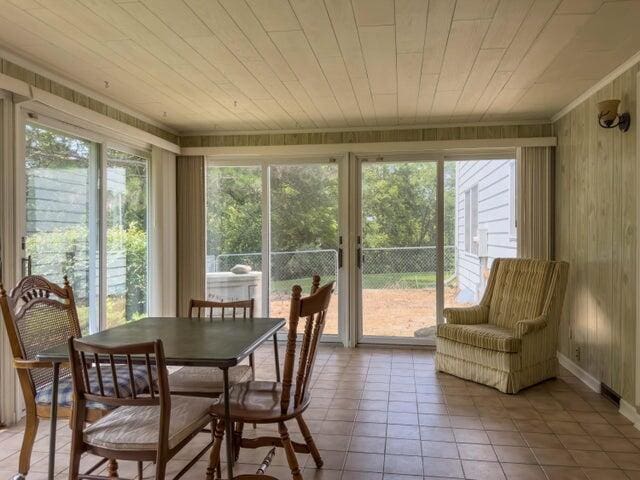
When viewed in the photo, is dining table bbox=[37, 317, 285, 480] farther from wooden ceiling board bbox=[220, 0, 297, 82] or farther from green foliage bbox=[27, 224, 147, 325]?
wooden ceiling board bbox=[220, 0, 297, 82]

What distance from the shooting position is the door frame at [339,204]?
16.6ft

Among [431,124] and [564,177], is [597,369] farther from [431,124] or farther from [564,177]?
[431,124]

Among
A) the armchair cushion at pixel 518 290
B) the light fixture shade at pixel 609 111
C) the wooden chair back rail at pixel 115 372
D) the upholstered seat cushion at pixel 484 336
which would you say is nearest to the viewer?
the wooden chair back rail at pixel 115 372

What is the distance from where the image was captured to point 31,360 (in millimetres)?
2223

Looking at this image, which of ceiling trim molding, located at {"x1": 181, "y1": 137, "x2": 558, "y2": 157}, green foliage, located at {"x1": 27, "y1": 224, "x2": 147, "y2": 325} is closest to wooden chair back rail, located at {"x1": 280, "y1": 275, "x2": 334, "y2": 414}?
green foliage, located at {"x1": 27, "y1": 224, "x2": 147, "y2": 325}

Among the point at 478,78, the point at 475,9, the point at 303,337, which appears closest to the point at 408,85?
the point at 478,78

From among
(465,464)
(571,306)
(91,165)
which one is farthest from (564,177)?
(91,165)

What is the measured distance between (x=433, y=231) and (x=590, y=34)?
2618 millimetres

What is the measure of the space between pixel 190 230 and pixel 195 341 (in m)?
3.19

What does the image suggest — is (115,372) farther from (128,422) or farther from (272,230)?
(272,230)

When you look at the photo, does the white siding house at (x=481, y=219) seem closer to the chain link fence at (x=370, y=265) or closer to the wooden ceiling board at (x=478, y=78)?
the chain link fence at (x=370, y=265)

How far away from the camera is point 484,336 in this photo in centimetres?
371

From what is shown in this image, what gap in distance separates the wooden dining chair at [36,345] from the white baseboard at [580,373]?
3252 millimetres

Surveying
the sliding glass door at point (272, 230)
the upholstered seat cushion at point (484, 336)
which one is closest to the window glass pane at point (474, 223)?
the upholstered seat cushion at point (484, 336)
